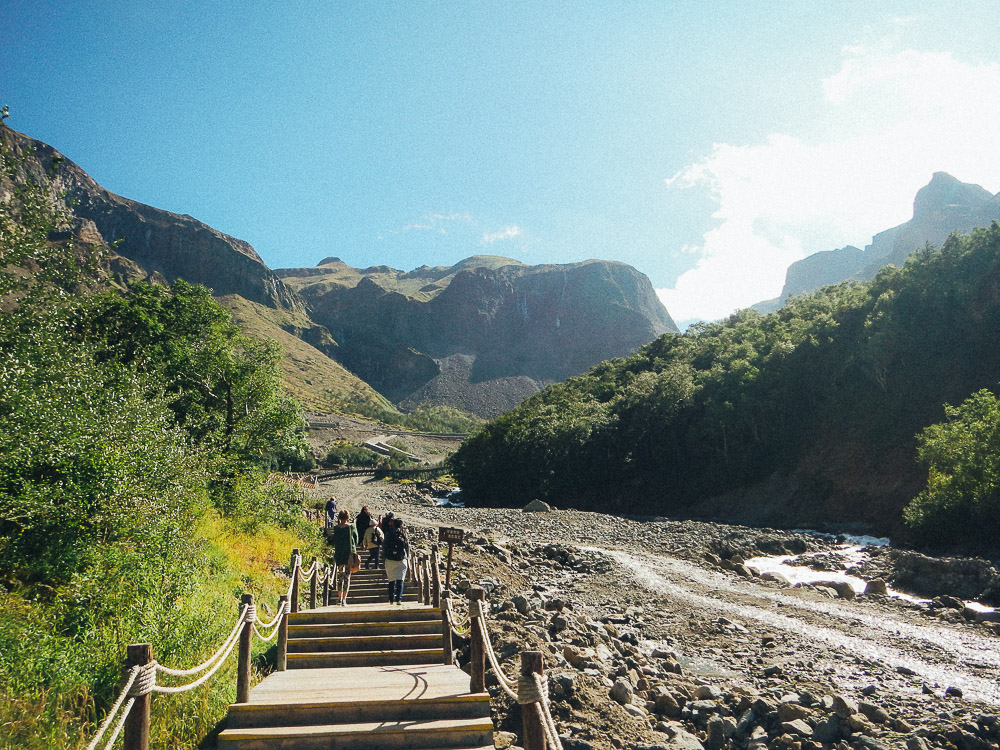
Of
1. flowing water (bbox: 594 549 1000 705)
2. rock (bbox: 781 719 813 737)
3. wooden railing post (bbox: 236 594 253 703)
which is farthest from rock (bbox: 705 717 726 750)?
wooden railing post (bbox: 236 594 253 703)

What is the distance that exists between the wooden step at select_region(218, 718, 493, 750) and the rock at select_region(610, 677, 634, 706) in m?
3.69

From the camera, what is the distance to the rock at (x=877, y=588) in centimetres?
1800

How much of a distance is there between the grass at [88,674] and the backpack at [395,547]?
3.04 meters

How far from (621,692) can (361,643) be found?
4070 mm

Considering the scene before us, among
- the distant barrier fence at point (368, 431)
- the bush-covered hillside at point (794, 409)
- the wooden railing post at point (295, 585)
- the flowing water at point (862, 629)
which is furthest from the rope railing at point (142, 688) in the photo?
the distant barrier fence at point (368, 431)

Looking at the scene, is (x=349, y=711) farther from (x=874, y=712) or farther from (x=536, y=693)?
(x=874, y=712)

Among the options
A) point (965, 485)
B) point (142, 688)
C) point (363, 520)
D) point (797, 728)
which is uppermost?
point (965, 485)

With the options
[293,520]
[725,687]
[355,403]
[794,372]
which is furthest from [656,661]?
[355,403]

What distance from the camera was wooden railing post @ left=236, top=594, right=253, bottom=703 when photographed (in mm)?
6254

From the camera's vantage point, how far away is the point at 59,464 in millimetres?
8828

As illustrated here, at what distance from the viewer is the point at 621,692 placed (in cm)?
870

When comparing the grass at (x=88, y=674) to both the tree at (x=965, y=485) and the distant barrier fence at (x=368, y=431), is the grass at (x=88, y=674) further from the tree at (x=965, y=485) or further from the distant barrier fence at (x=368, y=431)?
the distant barrier fence at (x=368, y=431)

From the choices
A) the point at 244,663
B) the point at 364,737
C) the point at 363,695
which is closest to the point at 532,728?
the point at 364,737

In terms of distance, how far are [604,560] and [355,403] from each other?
143680 millimetres
